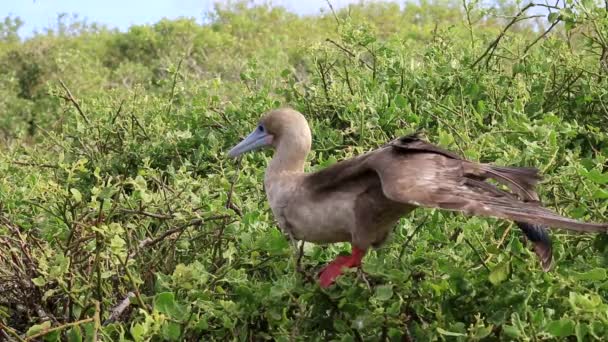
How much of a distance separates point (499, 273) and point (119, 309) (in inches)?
42.2

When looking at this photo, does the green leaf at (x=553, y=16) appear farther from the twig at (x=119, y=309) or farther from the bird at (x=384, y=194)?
the twig at (x=119, y=309)

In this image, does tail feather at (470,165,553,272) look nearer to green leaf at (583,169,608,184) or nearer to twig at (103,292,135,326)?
green leaf at (583,169,608,184)

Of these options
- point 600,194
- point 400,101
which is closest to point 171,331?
point 600,194

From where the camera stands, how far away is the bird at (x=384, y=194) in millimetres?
2364

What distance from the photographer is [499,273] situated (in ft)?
7.72

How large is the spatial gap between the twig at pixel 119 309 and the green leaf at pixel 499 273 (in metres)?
1.01

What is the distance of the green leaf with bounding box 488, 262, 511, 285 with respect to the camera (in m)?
2.35

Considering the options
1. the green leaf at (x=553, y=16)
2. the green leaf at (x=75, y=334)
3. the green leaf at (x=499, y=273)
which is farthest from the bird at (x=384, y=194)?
the green leaf at (x=553, y=16)

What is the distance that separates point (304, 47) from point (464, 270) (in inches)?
92.0

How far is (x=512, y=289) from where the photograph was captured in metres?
2.36

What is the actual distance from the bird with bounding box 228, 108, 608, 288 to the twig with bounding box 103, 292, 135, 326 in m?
0.47

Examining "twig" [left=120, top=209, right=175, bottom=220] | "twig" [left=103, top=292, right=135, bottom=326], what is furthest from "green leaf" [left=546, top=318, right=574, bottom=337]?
"twig" [left=120, top=209, right=175, bottom=220]

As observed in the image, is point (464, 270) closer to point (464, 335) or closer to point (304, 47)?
point (464, 335)

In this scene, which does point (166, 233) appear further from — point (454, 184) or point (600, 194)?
point (600, 194)
